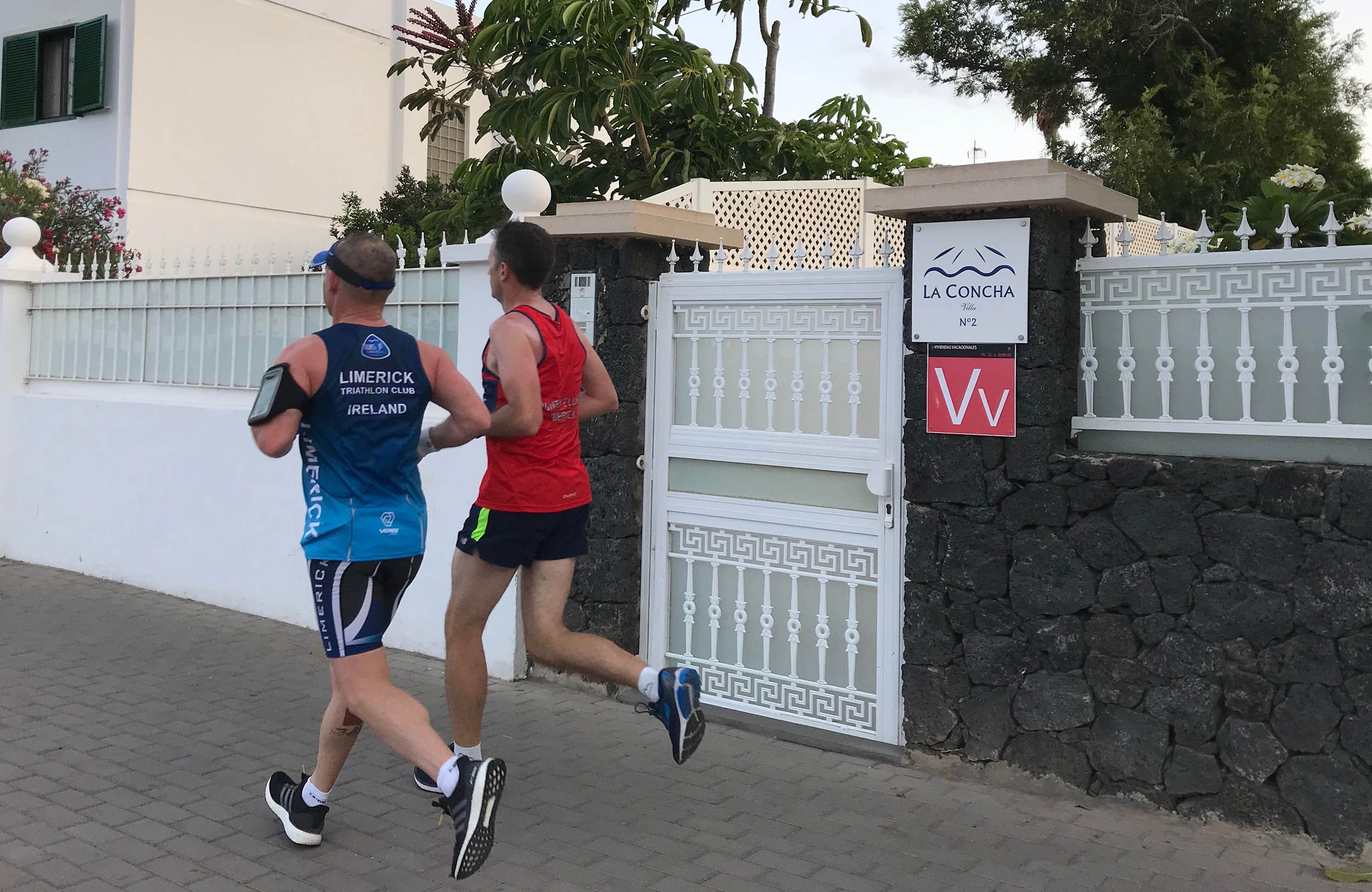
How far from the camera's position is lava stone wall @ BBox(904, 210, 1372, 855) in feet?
12.9

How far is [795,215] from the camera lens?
9203mm

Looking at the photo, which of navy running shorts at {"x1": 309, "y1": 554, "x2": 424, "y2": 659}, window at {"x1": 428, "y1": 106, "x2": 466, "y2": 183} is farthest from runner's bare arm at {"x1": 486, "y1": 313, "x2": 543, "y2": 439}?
window at {"x1": 428, "y1": 106, "x2": 466, "y2": 183}

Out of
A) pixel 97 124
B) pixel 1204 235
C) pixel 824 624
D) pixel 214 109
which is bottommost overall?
pixel 824 624

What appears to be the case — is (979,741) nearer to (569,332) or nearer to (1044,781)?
(1044,781)

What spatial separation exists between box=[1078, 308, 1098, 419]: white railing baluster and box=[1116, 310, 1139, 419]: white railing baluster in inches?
4.2

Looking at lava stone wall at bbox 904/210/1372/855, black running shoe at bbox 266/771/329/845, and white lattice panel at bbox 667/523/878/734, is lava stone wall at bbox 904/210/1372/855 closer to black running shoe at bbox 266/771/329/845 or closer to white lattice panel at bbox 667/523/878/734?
white lattice panel at bbox 667/523/878/734

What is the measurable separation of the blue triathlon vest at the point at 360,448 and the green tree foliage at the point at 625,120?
20.3 feet

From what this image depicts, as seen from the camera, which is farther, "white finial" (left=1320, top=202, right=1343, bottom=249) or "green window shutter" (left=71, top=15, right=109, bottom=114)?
"green window shutter" (left=71, top=15, right=109, bottom=114)

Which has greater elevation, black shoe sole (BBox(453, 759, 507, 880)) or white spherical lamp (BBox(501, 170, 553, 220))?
white spherical lamp (BBox(501, 170, 553, 220))

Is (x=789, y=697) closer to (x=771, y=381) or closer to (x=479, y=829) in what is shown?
(x=771, y=381)

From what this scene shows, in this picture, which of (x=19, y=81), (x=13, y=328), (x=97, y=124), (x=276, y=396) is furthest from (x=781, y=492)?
(x=19, y=81)

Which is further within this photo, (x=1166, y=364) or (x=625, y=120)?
(x=625, y=120)

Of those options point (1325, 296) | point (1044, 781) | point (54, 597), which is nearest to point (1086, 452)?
point (1325, 296)

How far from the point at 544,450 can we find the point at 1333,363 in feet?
8.64
